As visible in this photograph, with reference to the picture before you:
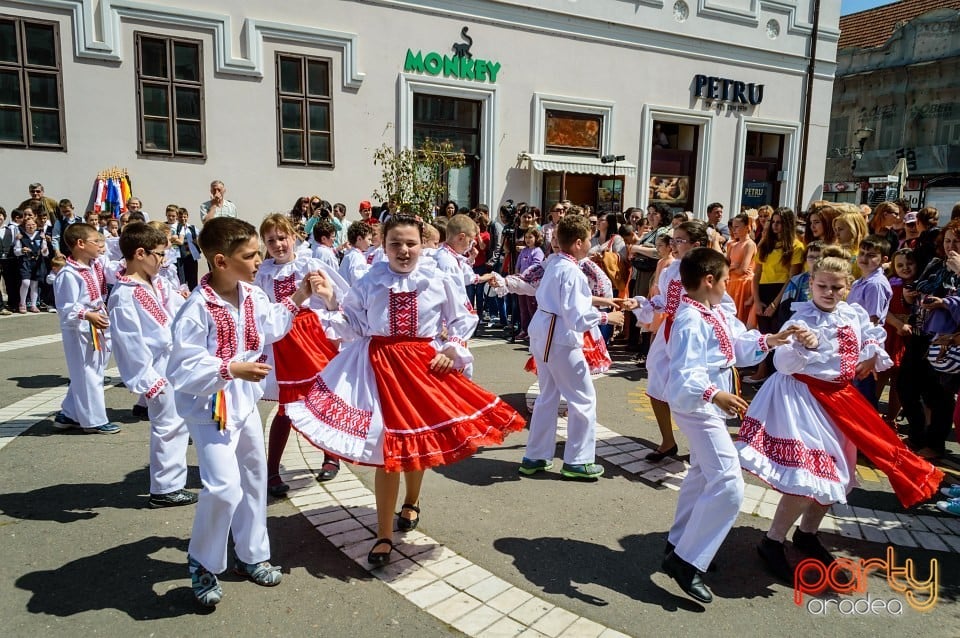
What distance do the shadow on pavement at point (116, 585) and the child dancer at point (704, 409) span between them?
2.53 metres

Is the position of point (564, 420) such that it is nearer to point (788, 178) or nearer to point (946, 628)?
point (946, 628)

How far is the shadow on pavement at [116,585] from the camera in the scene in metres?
3.41

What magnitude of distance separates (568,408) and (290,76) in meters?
12.8

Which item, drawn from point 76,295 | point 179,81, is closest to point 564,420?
point 76,295

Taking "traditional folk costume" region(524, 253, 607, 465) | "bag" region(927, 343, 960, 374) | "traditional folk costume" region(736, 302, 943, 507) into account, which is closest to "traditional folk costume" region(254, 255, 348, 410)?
"traditional folk costume" region(524, 253, 607, 465)

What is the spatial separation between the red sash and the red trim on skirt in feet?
5.66

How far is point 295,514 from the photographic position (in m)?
4.54

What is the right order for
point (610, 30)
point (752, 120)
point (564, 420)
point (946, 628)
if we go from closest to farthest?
point (946, 628) < point (564, 420) < point (610, 30) < point (752, 120)

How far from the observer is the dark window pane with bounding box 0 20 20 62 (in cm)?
1327

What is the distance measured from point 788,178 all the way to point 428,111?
12888 millimetres

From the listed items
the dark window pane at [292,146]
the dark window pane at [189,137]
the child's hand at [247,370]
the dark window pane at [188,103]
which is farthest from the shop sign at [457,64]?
the child's hand at [247,370]

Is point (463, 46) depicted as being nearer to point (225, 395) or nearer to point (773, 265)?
point (773, 265)

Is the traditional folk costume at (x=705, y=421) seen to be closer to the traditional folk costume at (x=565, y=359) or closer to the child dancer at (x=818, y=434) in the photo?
the child dancer at (x=818, y=434)

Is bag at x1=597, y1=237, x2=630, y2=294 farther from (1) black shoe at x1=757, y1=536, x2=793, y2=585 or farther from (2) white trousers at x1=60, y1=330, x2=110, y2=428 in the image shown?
(2) white trousers at x1=60, y1=330, x2=110, y2=428
